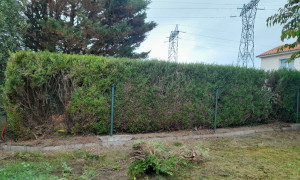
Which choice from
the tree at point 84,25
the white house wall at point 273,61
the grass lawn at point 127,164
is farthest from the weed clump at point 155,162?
the white house wall at point 273,61

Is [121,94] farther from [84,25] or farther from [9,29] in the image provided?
[84,25]

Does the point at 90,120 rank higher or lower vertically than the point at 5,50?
lower

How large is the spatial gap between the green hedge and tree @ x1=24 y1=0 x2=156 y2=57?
17.1ft

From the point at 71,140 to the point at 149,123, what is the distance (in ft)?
7.32

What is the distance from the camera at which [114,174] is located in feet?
9.89

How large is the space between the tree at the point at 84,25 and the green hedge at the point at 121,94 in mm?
5212

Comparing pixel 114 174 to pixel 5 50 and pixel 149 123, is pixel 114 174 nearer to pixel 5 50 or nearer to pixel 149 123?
pixel 149 123

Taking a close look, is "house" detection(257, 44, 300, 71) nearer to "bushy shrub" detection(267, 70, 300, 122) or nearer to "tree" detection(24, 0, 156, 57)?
"bushy shrub" detection(267, 70, 300, 122)

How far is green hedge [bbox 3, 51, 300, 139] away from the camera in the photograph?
4.92 m

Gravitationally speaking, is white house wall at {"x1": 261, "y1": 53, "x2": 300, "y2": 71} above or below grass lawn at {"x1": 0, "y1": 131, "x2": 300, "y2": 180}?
above

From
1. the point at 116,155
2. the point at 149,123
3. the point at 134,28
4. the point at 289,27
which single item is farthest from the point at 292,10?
the point at 134,28

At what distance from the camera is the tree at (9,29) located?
767 centimetres

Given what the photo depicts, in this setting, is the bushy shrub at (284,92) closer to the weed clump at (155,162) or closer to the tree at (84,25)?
the weed clump at (155,162)

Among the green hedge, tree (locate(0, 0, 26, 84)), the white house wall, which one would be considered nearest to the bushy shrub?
the green hedge
